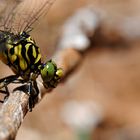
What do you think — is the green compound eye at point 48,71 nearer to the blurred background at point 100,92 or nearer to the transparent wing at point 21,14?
the transparent wing at point 21,14

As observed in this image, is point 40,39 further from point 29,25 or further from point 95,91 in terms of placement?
point 29,25

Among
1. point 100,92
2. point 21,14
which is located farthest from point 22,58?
point 100,92

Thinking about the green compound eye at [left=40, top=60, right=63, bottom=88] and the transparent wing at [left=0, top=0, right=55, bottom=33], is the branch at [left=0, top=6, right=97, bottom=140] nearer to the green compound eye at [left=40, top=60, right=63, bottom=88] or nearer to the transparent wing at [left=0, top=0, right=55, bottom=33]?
the green compound eye at [left=40, top=60, right=63, bottom=88]

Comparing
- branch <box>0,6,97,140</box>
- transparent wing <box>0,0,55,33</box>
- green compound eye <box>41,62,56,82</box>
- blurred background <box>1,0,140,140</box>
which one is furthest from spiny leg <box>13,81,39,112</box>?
blurred background <box>1,0,140,140</box>

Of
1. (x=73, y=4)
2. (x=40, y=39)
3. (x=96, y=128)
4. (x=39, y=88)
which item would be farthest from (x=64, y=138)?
(x=39, y=88)

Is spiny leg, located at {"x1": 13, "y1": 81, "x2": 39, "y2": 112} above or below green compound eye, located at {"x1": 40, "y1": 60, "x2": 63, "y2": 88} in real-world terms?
above

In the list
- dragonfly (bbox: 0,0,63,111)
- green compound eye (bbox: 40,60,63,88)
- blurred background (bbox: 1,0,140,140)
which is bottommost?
blurred background (bbox: 1,0,140,140)

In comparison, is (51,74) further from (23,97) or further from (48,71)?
(23,97)
